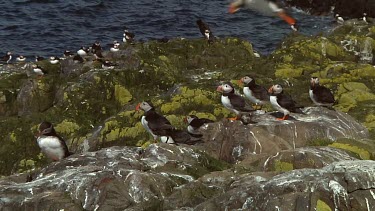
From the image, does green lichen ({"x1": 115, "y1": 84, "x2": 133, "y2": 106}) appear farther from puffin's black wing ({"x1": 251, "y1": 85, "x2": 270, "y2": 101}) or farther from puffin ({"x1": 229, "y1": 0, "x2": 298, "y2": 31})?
puffin ({"x1": 229, "y1": 0, "x2": 298, "y2": 31})

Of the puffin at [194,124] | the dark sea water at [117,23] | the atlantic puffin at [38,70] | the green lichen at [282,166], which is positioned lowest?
the dark sea water at [117,23]

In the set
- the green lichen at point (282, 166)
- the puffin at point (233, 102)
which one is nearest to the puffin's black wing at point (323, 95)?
the puffin at point (233, 102)

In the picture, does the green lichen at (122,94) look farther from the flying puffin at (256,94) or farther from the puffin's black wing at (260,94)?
the puffin's black wing at (260,94)

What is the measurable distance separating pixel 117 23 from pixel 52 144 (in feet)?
96.0

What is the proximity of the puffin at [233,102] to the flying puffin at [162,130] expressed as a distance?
1.93 metres

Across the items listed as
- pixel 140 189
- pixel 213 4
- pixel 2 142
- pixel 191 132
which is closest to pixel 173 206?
pixel 140 189

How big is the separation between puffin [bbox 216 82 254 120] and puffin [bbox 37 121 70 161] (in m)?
4.44

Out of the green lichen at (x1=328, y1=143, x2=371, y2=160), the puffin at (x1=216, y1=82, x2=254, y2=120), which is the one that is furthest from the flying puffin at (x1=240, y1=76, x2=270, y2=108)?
the green lichen at (x1=328, y1=143, x2=371, y2=160)

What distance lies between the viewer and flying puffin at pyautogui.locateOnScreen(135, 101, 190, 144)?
14.7 meters

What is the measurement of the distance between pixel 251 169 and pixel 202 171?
1001 millimetres

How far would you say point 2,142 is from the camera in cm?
1870

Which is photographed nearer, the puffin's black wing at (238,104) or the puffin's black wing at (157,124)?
the puffin's black wing at (157,124)

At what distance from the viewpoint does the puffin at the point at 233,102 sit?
53.3ft

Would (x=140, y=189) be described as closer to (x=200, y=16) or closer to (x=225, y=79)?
(x=225, y=79)
